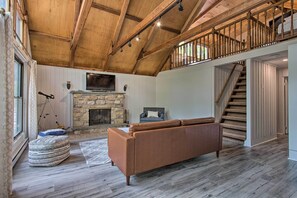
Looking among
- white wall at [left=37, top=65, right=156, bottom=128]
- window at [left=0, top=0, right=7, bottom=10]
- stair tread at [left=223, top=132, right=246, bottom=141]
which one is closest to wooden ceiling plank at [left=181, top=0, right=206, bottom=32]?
white wall at [left=37, top=65, right=156, bottom=128]

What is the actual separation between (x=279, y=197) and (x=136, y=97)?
6.06m

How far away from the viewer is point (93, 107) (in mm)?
6223

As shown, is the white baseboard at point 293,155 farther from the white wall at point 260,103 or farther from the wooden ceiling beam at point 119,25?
the wooden ceiling beam at point 119,25

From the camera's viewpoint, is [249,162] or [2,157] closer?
[2,157]

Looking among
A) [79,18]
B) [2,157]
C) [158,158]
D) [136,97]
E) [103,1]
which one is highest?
[103,1]

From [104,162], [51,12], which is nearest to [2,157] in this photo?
[104,162]

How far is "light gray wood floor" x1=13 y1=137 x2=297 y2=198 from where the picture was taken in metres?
2.13

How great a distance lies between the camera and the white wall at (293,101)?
324cm

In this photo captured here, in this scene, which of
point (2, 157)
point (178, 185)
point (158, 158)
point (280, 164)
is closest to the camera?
point (2, 157)

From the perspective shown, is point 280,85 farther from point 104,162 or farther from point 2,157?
point 2,157

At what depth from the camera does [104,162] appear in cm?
310

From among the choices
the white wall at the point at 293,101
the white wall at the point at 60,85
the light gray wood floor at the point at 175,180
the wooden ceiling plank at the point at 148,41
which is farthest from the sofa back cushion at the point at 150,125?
the white wall at the point at 60,85

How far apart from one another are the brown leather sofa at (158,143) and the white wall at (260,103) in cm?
162

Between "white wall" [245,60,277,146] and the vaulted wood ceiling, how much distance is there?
305 cm
